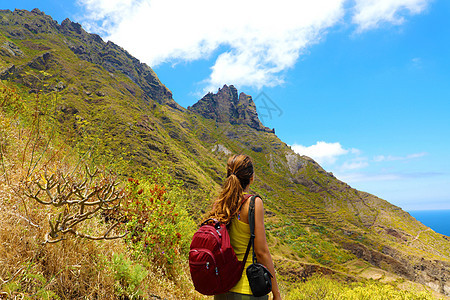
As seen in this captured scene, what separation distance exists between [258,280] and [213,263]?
441 mm

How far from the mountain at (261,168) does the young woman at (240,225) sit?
391 centimetres

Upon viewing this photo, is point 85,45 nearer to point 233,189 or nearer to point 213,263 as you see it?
point 233,189

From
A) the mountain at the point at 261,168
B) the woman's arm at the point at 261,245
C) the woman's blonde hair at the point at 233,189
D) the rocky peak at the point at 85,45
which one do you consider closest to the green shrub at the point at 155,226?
the mountain at the point at 261,168

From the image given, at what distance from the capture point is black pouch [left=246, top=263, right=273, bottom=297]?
1.94 metres

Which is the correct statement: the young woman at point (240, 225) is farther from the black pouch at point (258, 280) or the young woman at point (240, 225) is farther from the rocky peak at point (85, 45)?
the rocky peak at point (85, 45)

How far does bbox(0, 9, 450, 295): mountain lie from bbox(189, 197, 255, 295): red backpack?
159 inches

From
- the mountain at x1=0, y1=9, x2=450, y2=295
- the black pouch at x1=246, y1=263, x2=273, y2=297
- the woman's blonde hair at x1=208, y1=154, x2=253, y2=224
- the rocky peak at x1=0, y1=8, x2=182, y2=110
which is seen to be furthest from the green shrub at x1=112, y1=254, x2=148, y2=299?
the rocky peak at x1=0, y1=8, x2=182, y2=110

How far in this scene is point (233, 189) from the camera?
7.61 feet

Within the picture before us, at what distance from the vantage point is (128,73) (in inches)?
6319

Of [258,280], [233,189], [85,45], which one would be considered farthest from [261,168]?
[258,280]

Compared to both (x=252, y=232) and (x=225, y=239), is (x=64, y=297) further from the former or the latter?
(x=252, y=232)

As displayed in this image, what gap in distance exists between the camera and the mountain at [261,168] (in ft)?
205

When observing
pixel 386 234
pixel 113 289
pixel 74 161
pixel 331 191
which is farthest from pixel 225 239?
pixel 331 191

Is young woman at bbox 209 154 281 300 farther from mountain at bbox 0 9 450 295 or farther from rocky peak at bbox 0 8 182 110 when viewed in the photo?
rocky peak at bbox 0 8 182 110
